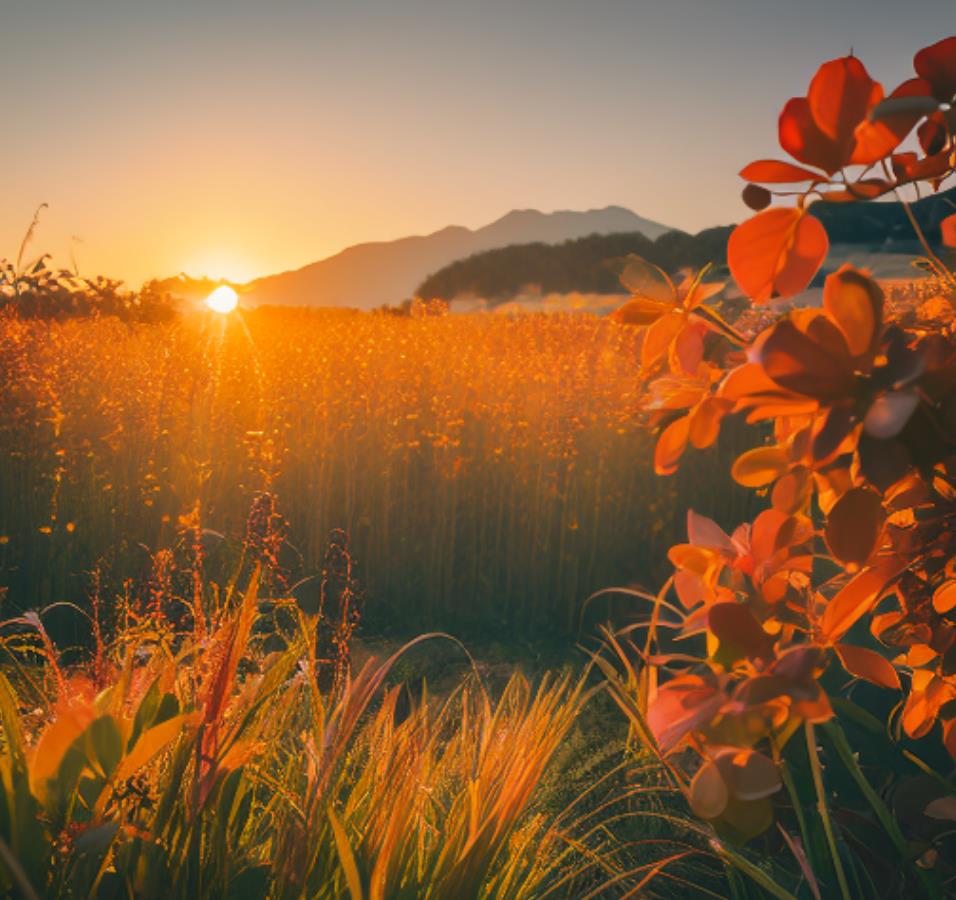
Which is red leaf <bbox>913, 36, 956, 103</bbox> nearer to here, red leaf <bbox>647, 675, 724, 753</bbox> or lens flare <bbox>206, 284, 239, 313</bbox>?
red leaf <bbox>647, 675, 724, 753</bbox>

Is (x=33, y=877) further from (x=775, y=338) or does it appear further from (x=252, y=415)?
(x=252, y=415)

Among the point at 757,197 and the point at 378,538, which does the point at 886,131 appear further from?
the point at 378,538

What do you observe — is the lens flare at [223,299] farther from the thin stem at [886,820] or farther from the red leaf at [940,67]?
the red leaf at [940,67]

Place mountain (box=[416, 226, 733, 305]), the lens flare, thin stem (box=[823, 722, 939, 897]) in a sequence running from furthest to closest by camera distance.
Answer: mountain (box=[416, 226, 733, 305]) → the lens flare → thin stem (box=[823, 722, 939, 897])

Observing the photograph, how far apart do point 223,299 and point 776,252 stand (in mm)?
9814

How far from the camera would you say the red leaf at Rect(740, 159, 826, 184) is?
646mm

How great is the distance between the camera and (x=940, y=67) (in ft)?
2.10

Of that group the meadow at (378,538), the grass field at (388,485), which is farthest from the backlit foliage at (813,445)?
the grass field at (388,485)

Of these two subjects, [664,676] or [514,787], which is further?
[664,676]

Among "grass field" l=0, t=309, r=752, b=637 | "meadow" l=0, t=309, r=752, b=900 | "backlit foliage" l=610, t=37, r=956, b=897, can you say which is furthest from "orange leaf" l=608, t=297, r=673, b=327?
"grass field" l=0, t=309, r=752, b=637

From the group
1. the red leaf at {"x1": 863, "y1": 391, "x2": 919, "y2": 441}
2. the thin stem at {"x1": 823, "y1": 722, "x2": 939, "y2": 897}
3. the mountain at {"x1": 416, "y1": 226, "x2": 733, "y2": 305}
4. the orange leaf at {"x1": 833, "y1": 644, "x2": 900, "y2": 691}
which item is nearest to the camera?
the red leaf at {"x1": 863, "y1": 391, "x2": 919, "y2": 441}

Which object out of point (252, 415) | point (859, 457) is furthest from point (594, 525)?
point (859, 457)

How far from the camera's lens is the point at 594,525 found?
3.54 metres

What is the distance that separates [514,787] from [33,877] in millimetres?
607
